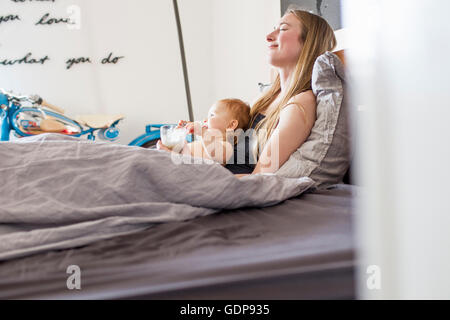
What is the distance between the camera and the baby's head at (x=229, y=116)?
1.34 metres

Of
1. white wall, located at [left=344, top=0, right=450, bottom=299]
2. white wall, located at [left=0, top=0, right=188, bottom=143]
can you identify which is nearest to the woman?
white wall, located at [left=344, top=0, right=450, bottom=299]

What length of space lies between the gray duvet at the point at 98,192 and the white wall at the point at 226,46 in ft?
6.19

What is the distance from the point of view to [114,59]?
3123 millimetres

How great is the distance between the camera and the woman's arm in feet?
3.30

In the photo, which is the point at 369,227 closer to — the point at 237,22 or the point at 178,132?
the point at 178,132

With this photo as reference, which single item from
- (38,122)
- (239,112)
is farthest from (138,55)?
(239,112)

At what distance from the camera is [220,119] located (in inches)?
53.0

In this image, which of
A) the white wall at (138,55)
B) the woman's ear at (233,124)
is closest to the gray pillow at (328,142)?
the woman's ear at (233,124)

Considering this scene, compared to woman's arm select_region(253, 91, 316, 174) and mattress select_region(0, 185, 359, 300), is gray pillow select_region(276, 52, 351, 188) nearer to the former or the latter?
woman's arm select_region(253, 91, 316, 174)

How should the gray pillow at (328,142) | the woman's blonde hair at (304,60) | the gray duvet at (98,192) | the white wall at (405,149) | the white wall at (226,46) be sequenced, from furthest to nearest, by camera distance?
the white wall at (226,46) → the woman's blonde hair at (304,60) → the gray pillow at (328,142) → the gray duvet at (98,192) → the white wall at (405,149)

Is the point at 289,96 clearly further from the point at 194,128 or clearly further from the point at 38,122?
the point at 38,122

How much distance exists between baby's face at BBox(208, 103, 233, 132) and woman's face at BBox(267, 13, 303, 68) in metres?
0.25

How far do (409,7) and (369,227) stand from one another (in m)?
0.16

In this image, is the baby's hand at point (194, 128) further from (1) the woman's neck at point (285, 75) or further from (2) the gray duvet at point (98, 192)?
(2) the gray duvet at point (98, 192)
